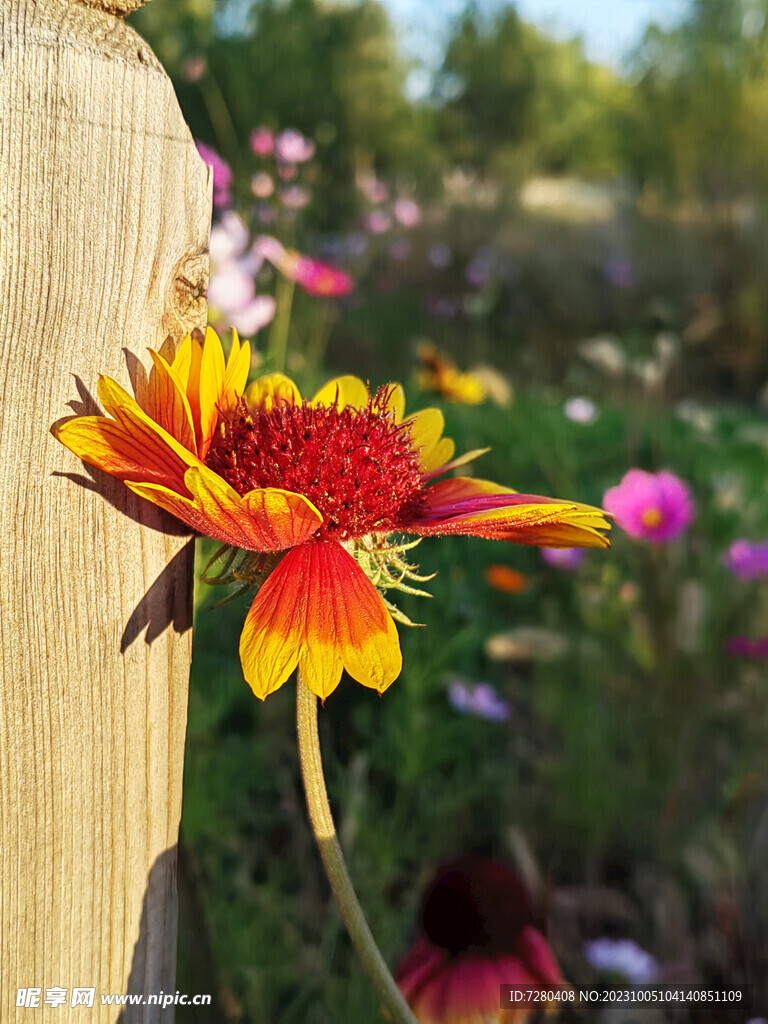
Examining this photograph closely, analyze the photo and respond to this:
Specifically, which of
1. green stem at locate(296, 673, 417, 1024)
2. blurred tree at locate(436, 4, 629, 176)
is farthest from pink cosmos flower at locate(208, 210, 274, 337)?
blurred tree at locate(436, 4, 629, 176)

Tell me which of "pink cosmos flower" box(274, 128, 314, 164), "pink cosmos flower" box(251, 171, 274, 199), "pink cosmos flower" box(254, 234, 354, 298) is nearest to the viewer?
"pink cosmos flower" box(254, 234, 354, 298)

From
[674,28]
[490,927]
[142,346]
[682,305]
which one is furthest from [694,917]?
[674,28]

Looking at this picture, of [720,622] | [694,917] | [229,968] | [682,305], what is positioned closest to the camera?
[229,968]

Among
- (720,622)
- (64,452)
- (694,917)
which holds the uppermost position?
(64,452)

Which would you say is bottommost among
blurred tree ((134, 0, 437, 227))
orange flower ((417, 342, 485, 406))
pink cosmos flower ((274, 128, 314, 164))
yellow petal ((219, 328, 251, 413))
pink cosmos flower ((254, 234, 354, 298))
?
yellow petal ((219, 328, 251, 413))

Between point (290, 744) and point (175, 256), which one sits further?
point (290, 744)

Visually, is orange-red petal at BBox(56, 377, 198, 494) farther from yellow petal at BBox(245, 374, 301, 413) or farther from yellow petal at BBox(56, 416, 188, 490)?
yellow petal at BBox(245, 374, 301, 413)

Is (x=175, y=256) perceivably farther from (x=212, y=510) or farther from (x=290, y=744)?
(x=290, y=744)
